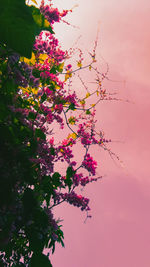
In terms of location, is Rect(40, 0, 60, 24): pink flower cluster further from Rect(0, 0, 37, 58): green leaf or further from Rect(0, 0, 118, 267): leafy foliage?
Rect(0, 0, 37, 58): green leaf

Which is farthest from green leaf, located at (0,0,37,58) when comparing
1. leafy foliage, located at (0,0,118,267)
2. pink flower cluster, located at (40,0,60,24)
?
pink flower cluster, located at (40,0,60,24)

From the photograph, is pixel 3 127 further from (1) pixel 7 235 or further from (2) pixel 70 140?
(2) pixel 70 140

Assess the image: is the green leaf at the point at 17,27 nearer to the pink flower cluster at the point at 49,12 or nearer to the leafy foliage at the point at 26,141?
the leafy foliage at the point at 26,141

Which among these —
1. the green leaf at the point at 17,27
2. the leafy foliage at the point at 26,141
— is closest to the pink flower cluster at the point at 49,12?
the leafy foliage at the point at 26,141

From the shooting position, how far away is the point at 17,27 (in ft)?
3.76

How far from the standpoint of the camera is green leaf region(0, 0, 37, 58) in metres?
1.14

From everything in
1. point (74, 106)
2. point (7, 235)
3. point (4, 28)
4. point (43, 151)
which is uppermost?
point (74, 106)

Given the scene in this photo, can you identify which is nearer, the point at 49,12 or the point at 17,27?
the point at 17,27

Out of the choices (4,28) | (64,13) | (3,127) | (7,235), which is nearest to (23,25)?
(4,28)

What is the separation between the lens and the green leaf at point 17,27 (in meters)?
1.14

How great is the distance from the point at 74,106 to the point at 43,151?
1.44m

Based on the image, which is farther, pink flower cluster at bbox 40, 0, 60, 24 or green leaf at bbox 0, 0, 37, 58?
pink flower cluster at bbox 40, 0, 60, 24

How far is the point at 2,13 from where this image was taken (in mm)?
1165

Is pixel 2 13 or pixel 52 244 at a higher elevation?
pixel 2 13
